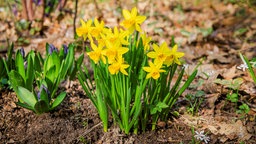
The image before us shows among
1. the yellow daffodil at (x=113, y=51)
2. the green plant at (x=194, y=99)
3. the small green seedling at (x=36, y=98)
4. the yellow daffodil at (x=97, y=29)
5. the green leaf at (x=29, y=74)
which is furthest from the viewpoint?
the green plant at (x=194, y=99)

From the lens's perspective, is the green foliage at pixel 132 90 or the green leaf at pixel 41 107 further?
the green leaf at pixel 41 107

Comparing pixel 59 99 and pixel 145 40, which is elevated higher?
pixel 145 40

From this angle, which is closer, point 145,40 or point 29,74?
point 145,40

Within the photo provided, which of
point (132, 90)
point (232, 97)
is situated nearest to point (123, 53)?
point (132, 90)

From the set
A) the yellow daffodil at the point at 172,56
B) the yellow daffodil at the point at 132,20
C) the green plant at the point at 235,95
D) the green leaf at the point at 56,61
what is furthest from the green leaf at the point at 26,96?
the green plant at the point at 235,95

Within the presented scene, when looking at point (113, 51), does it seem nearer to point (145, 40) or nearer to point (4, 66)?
point (145, 40)

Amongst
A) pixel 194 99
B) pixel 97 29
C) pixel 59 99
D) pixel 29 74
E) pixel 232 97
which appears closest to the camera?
pixel 97 29

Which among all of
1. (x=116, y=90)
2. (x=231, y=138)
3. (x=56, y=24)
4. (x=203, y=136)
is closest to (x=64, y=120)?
(x=116, y=90)

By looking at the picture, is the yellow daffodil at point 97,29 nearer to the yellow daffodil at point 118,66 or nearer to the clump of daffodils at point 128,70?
the clump of daffodils at point 128,70
